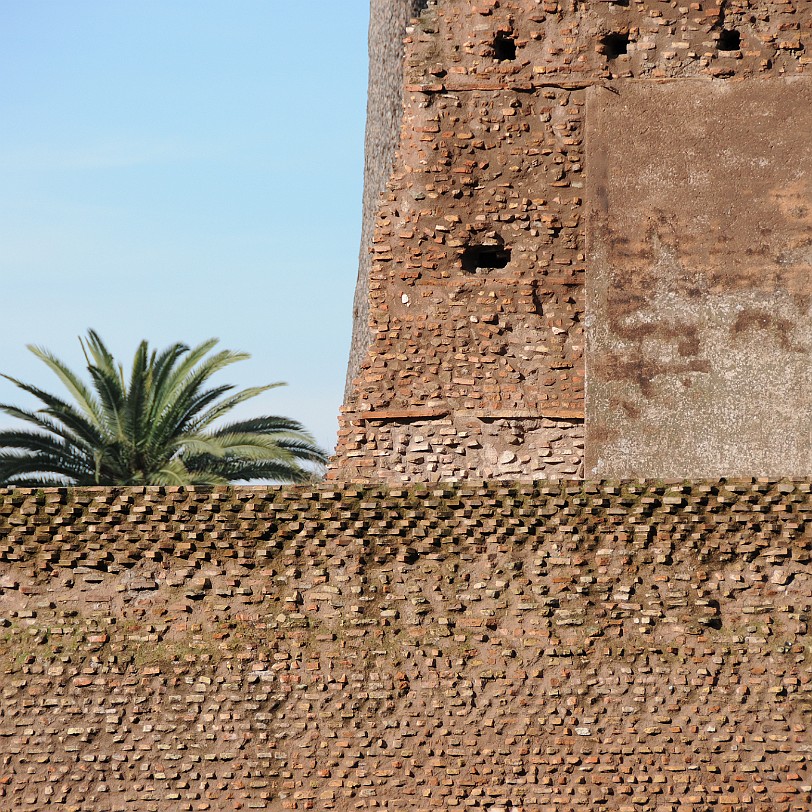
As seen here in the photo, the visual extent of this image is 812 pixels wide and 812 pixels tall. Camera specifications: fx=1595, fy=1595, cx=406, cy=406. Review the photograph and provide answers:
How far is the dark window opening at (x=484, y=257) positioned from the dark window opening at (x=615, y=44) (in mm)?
1910

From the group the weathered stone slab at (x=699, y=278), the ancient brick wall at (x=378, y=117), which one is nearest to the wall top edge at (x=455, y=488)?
the weathered stone slab at (x=699, y=278)

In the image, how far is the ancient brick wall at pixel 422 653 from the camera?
32.0 feet

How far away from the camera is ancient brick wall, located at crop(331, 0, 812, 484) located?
12387 millimetres

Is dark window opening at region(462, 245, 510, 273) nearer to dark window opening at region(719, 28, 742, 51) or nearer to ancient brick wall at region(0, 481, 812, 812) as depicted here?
dark window opening at region(719, 28, 742, 51)

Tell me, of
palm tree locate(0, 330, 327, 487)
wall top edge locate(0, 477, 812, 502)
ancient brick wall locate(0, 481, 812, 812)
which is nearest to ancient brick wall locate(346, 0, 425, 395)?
palm tree locate(0, 330, 327, 487)

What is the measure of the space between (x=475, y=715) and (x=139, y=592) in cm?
225

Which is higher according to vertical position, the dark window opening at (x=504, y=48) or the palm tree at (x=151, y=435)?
the dark window opening at (x=504, y=48)

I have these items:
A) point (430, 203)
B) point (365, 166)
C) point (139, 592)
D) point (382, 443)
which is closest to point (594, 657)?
point (139, 592)

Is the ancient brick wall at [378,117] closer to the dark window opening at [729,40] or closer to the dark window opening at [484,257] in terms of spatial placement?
the dark window opening at [484,257]

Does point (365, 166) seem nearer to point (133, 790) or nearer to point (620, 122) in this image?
point (620, 122)

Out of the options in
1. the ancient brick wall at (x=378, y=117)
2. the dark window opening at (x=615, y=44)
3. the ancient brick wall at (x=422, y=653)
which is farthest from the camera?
the ancient brick wall at (x=378, y=117)

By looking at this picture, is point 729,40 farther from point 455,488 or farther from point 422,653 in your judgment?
point 422,653

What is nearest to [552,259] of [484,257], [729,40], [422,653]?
[484,257]

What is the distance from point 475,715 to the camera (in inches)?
385
